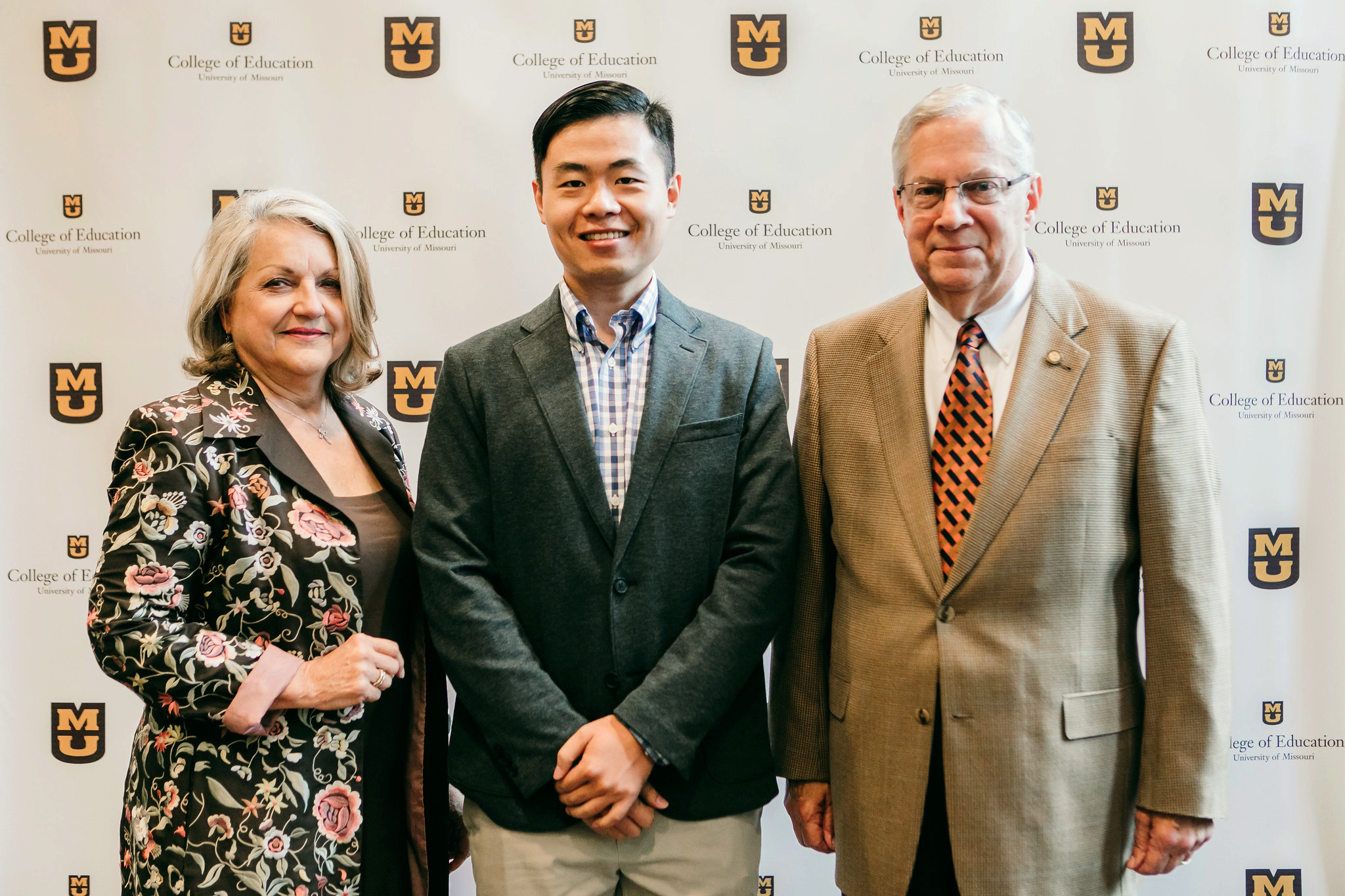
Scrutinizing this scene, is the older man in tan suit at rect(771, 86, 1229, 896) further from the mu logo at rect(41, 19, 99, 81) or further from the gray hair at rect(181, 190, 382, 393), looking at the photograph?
the mu logo at rect(41, 19, 99, 81)

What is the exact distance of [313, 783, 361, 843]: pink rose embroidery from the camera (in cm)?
159

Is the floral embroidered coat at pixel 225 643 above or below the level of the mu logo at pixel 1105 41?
below

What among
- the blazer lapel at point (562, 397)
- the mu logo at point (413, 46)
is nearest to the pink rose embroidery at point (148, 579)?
the blazer lapel at point (562, 397)

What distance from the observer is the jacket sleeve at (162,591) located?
1480 millimetres

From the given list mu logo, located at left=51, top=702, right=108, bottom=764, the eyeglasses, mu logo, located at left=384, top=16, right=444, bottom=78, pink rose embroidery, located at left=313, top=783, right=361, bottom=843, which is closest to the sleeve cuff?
pink rose embroidery, located at left=313, top=783, right=361, bottom=843

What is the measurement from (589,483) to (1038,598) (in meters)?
0.78

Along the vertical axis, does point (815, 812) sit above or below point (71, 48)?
below

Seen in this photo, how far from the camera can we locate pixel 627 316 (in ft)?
5.53

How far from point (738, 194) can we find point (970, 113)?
3.47 feet

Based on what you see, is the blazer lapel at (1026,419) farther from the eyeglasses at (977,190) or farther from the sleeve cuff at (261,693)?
the sleeve cuff at (261,693)

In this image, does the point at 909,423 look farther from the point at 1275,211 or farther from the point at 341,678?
the point at 1275,211

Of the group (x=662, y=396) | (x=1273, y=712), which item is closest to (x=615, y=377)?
(x=662, y=396)

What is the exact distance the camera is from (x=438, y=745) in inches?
72.6

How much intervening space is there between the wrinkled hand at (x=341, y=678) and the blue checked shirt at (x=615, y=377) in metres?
0.51
